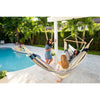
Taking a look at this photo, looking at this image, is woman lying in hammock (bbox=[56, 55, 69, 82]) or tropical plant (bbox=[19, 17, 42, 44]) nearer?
woman lying in hammock (bbox=[56, 55, 69, 82])

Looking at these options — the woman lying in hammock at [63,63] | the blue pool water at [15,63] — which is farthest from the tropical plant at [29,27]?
the woman lying in hammock at [63,63]

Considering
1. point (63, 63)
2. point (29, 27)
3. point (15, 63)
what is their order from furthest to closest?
point (29, 27), point (15, 63), point (63, 63)

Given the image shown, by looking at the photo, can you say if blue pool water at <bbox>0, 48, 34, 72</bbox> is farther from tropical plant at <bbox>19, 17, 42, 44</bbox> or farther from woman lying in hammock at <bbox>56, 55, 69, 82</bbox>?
tropical plant at <bbox>19, 17, 42, 44</bbox>

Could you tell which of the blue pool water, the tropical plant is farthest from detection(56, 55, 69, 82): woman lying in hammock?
the tropical plant

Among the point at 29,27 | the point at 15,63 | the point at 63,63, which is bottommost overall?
the point at 15,63

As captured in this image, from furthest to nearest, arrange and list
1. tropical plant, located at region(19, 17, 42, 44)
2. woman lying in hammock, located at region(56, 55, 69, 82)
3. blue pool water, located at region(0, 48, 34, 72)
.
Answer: tropical plant, located at region(19, 17, 42, 44) < blue pool water, located at region(0, 48, 34, 72) < woman lying in hammock, located at region(56, 55, 69, 82)

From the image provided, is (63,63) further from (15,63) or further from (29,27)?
(29,27)

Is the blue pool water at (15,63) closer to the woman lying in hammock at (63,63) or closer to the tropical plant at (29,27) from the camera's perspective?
the woman lying in hammock at (63,63)

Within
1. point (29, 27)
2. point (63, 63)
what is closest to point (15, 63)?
point (63, 63)

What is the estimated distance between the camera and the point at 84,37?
27.5 ft

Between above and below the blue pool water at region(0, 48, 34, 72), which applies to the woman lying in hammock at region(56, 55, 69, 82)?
above
